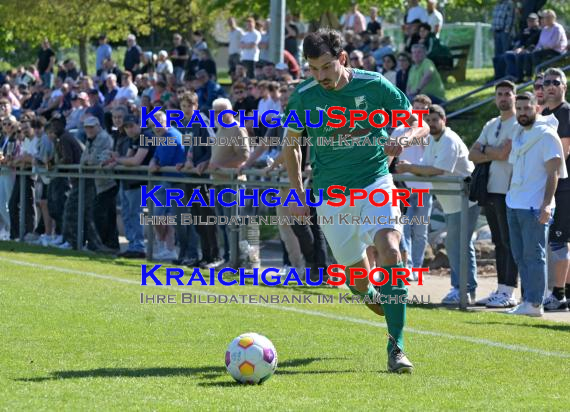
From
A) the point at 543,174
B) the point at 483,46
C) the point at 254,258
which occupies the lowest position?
the point at 254,258

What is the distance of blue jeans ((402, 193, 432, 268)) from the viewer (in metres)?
15.3

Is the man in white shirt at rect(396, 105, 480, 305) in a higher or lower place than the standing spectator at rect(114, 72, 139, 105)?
lower

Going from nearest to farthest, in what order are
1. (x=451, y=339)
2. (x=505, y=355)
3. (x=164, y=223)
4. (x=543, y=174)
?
(x=505, y=355), (x=451, y=339), (x=543, y=174), (x=164, y=223)

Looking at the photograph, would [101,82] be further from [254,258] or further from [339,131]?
[339,131]

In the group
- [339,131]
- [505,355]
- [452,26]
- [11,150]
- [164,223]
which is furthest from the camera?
[452,26]

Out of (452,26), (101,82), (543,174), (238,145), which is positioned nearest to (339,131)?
(543,174)

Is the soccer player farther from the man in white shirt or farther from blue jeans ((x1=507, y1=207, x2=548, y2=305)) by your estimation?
the man in white shirt

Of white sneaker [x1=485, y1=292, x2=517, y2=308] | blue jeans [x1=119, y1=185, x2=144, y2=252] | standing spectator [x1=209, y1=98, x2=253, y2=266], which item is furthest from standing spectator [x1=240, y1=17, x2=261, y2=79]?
white sneaker [x1=485, y1=292, x2=517, y2=308]

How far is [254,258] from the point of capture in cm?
1659

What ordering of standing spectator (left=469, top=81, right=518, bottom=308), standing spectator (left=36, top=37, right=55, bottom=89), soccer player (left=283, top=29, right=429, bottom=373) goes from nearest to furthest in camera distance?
soccer player (left=283, top=29, right=429, bottom=373) < standing spectator (left=469, top=81, right=518, bottom=308) < standing spectator (left=36, top=37, right=55, bottom=89)

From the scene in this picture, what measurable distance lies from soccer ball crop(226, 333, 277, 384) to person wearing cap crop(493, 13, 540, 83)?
16.7 meters

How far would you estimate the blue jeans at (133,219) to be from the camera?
729 inches

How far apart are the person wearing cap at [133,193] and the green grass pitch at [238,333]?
4.03 m

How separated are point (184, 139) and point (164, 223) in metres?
1.29
